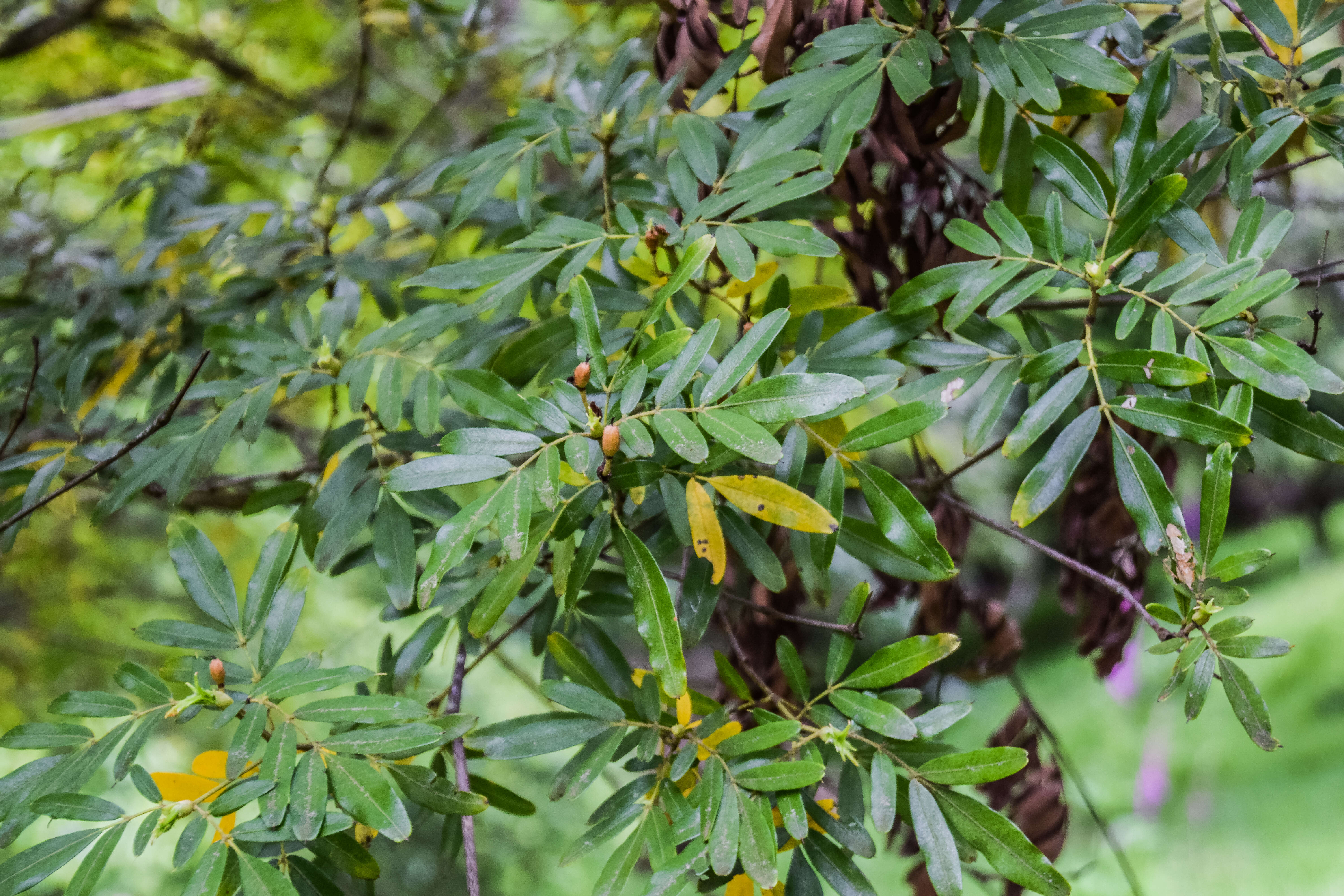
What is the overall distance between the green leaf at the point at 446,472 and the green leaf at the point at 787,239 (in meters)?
0.22

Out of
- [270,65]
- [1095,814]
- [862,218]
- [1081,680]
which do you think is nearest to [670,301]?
[862,218]

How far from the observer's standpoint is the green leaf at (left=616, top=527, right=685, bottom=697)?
0.44 m

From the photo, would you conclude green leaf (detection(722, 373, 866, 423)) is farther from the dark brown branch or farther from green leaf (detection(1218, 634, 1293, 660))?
the dark brown branch

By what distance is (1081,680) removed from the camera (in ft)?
6.63

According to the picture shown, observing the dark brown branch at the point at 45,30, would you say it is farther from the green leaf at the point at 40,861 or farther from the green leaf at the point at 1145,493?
the green leaf at the point at 1145,493

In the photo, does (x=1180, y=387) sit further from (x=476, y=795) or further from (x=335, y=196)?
(x=335, y=196)

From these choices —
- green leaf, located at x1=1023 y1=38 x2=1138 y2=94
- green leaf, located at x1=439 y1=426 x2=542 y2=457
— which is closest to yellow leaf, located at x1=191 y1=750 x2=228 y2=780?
green leaf, located at x1=439 y1=426 x2=542 y2=457

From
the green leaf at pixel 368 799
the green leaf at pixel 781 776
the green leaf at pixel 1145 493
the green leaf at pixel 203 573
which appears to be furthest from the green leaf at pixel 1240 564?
the green leaf at pixel 203 573

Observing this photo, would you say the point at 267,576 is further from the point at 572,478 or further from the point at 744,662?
the point at 744,662

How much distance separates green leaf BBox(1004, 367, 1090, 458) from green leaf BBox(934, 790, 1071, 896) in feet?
0.65

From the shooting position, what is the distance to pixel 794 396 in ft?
1.39

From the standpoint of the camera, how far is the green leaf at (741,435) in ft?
1.33

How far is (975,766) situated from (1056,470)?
0.57ft

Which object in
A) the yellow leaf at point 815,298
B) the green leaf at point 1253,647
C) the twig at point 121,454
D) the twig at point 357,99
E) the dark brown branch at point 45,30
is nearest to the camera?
the green leaf at point 1253,647
